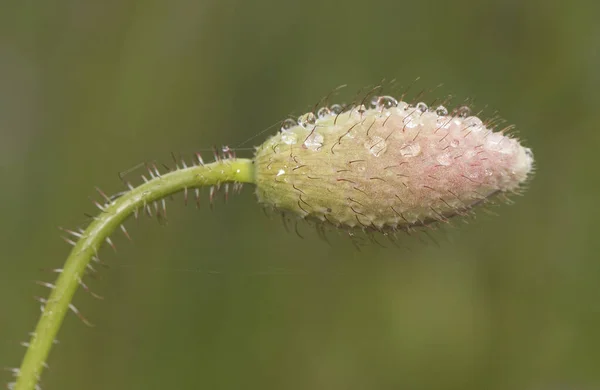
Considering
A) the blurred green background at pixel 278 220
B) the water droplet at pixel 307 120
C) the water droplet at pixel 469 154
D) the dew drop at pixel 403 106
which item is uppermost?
the blurred green background at pixel 278 220

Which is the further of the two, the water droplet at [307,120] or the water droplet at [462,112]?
the water droplet at [307,120]

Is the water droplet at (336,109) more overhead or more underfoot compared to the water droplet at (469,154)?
more overhead

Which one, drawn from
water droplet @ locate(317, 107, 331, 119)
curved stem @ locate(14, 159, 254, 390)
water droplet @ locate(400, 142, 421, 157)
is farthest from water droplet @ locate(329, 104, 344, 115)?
curved stem @ locate(14, 159, 254, 390)

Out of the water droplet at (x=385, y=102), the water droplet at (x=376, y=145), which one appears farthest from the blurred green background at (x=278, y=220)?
the water droplet at (x=376, y=145)

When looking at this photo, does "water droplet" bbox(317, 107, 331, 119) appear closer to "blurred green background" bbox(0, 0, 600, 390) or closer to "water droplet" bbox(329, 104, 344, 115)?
"water droplet" bbox(329, 104, 344, 115)

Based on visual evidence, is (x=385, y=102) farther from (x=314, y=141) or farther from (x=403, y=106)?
(x=314, y=141)

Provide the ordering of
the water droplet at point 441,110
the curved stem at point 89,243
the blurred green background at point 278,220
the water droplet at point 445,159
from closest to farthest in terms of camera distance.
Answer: the curved stem at point 89,243 → the water droplet at point 445,159 → the water droplet at point 441,110 → the blurred green background at point 278,220

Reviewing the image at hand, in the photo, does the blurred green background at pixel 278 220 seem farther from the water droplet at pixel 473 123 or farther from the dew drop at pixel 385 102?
the water droplet at pixel 473 123
